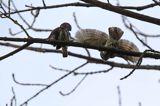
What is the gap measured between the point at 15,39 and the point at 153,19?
69 cm

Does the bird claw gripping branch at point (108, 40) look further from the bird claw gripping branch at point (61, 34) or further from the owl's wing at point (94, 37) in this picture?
the bird claw gripping branch at point (61, 34)

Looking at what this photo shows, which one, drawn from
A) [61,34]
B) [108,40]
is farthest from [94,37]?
[61,34]

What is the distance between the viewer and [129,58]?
243 centimetres

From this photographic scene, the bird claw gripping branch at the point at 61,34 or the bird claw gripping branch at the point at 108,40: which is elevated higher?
the bird claw gripping branch at the point at 61,34

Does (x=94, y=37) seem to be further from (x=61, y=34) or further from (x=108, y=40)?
(x=61, y=34)

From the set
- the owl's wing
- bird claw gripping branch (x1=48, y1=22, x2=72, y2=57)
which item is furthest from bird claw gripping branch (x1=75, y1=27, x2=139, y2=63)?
bird claw gripping branch (x1=48, y1=22, x2=72, y2=57)

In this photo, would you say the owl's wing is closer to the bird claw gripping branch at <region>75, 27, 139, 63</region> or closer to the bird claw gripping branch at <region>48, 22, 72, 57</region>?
the bird claw gripping branch at <region>75, 27, 139, 63</region>

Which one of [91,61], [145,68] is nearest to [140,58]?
[145,68]

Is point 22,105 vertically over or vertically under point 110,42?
under

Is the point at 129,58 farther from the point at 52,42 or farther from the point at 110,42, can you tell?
the point at 52,42

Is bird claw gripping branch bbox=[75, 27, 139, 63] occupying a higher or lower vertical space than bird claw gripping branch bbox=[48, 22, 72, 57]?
lower

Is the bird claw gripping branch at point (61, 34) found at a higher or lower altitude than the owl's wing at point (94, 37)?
higher

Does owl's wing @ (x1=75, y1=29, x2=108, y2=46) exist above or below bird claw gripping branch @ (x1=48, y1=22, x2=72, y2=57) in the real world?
below

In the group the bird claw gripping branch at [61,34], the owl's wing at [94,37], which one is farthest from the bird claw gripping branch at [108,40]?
the bird claw gripping branch at [61,34]
